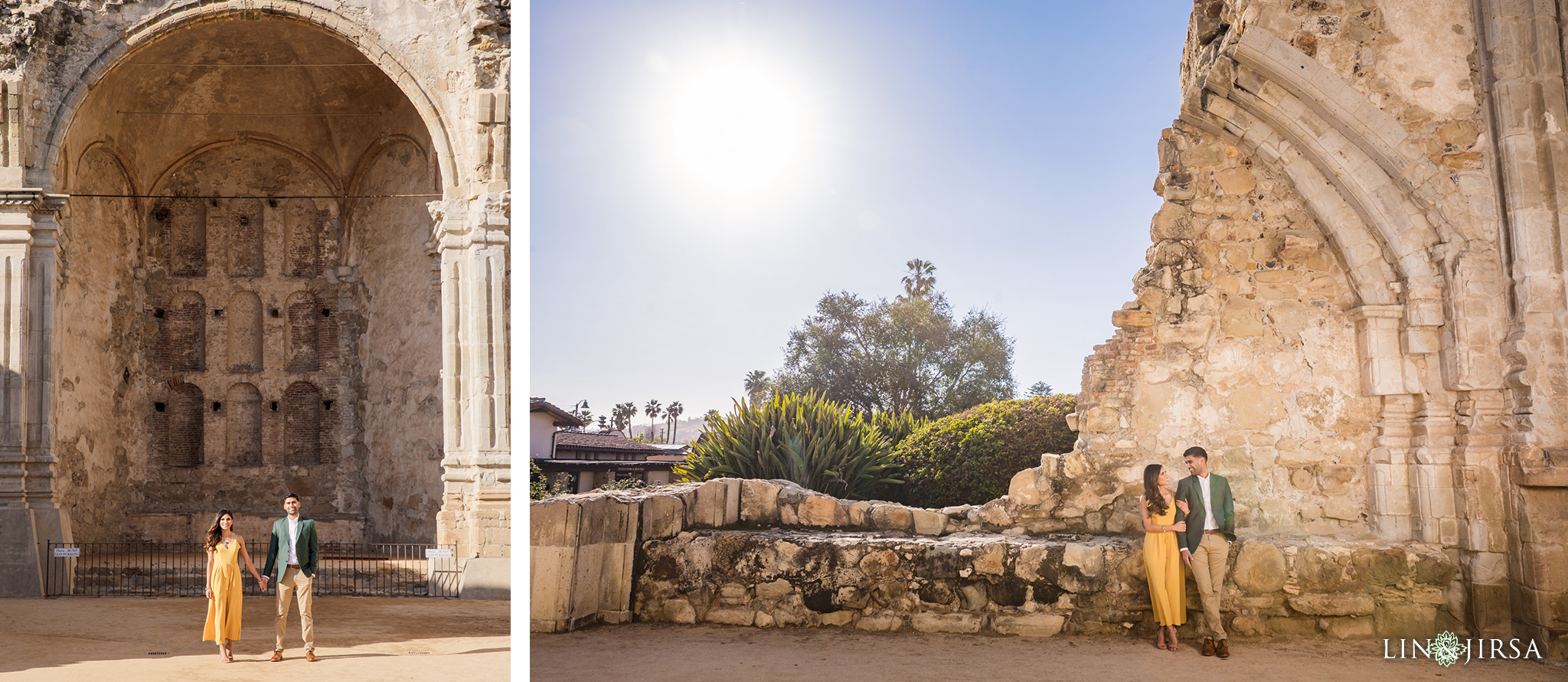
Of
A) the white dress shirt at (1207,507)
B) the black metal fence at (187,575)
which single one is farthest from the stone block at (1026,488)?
the black metal fence at (187,575)

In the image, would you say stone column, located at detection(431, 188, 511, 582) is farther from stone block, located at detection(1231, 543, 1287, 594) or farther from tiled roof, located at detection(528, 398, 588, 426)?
tiled roof, located at detection(528, 398, 588, 426)

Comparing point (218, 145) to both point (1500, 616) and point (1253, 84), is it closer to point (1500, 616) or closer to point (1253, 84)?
point (1253, 84)

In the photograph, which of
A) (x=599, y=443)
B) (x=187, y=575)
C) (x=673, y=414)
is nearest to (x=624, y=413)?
(x=673, y=414)

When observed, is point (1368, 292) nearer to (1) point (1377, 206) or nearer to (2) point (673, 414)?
(1) point (1377, 206)

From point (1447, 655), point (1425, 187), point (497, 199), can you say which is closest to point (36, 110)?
point (497, 199)

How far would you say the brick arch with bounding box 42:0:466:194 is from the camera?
10.8 meters

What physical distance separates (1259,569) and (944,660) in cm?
224

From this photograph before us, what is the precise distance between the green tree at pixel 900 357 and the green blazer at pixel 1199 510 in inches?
797

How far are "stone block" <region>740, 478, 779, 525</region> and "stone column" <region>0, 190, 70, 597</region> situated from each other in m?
8.27

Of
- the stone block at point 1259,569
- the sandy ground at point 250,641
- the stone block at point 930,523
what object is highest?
the stone block at point 930,523

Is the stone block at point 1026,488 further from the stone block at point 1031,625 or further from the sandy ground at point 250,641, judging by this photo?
the sandy ground at point 250,641

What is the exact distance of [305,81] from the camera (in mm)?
14594

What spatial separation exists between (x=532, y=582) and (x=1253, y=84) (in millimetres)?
6038
